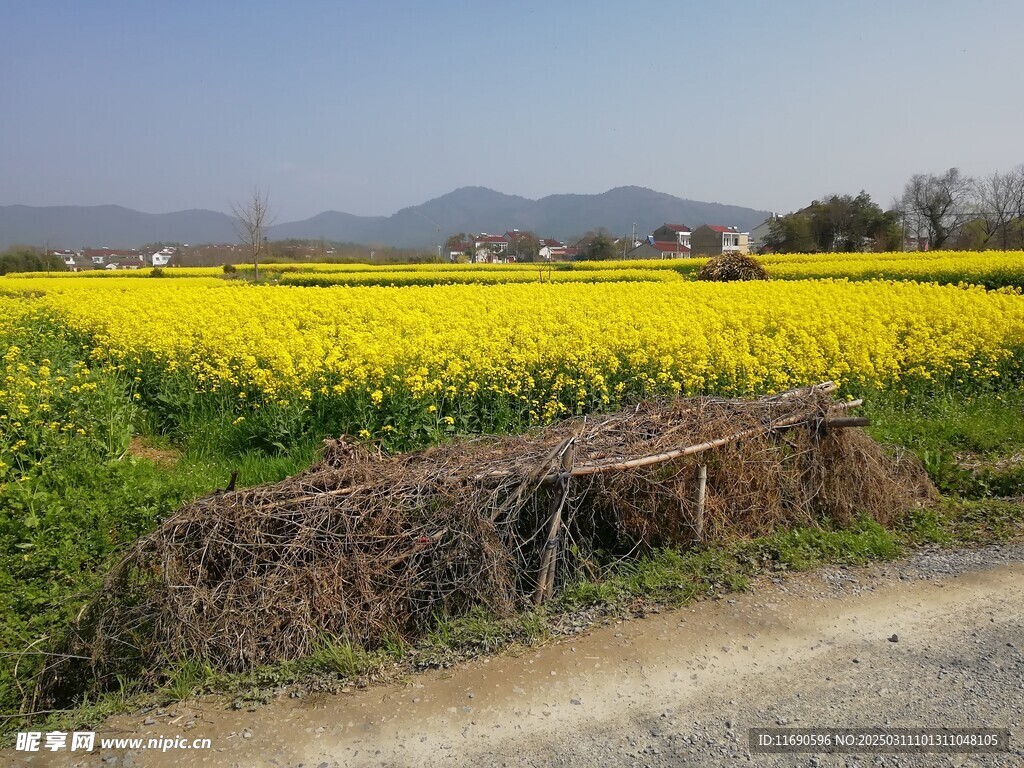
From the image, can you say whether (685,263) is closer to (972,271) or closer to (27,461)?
(972,271)

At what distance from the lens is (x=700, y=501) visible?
5.49 m

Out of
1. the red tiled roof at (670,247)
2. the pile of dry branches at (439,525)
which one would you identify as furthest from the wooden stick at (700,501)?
the red tiled roof at (670,247)

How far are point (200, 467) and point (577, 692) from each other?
516 centimetres

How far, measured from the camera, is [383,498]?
4.69m

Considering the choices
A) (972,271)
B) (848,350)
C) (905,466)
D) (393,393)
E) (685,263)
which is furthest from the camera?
(685,263)

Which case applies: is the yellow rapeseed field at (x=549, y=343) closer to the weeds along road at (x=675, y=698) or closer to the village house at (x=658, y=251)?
the weeds along road at (x=675, y=698)

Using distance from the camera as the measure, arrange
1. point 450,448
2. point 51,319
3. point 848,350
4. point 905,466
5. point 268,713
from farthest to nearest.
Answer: point 51,319 < point 848,350 < point 905,466 < point 450,448 < point 268,713

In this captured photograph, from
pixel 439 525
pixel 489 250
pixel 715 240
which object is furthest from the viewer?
pixel 489 250

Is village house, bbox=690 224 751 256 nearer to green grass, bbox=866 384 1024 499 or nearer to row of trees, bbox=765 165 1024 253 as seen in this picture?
row of trees, bbox=765 165 1024 253

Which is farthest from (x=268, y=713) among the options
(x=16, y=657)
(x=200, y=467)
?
(x=200, y=467)

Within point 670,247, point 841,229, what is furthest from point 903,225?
point 670,247

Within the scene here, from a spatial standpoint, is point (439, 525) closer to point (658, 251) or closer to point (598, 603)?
point (598, 603)

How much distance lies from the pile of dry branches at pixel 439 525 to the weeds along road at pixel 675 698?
56cm

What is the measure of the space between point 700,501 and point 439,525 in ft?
6.67
